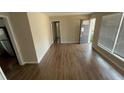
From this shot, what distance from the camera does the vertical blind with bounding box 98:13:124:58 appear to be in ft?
9.00

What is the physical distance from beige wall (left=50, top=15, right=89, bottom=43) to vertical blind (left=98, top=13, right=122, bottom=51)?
2311 mm

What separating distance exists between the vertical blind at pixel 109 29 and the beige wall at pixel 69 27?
2.31 meters

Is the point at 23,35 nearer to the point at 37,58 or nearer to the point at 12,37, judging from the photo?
the point at 12,37

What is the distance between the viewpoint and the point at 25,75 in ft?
8.38

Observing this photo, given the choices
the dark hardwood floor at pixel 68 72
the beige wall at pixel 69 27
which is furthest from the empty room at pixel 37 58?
the beige wall at pixel 69 27

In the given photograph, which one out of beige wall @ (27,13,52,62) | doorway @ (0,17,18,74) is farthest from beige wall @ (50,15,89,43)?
doorway @ (0,17,18,74)

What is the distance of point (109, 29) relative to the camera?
11.3 ft

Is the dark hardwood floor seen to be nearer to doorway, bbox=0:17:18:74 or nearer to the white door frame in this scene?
the white door frame

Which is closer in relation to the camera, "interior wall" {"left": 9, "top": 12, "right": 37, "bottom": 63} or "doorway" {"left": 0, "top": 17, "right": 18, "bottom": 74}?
"interior wall" {"left": 9, "top": 12, "right": 37, "bottom": 63}

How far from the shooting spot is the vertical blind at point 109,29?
2980mm

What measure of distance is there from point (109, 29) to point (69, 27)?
125 inches
